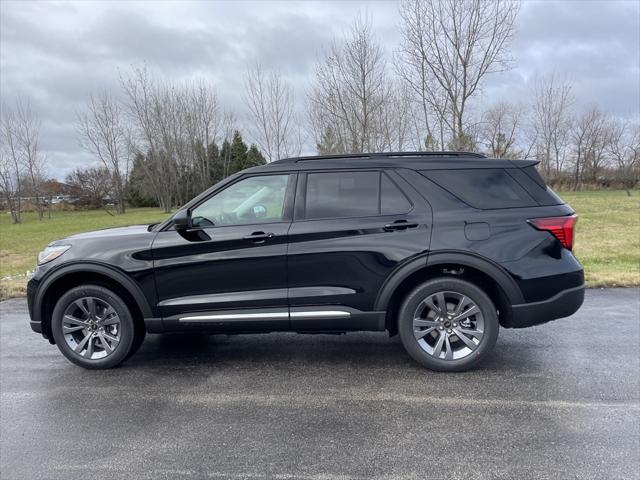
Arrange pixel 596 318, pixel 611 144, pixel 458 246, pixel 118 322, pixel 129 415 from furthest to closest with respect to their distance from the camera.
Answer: pixel 611 144
pixel 596 318
pixel 118 322
pixel 458 246
pixel 129 415

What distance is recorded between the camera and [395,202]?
3840 mm

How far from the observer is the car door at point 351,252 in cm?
374

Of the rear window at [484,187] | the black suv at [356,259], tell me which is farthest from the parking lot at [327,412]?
the rear window at [484,187]

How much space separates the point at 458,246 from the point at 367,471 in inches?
76.3

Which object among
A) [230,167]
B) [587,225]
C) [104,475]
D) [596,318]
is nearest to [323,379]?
[104,475]

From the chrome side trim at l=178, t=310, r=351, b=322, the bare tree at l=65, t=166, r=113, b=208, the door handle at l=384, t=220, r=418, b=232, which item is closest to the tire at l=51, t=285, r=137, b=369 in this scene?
the chrome side trim at l=178, t=310, r=351, b=322

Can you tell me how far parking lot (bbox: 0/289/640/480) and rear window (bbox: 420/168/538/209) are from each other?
1.45 meters

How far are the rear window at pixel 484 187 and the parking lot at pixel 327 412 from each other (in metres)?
1.45

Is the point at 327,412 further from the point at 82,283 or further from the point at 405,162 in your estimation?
the point at 82,283


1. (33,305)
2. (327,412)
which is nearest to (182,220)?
(33,305)

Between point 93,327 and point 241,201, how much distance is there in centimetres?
180

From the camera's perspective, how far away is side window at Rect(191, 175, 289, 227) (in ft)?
13.0

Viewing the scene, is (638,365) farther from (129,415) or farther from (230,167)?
(230,167)

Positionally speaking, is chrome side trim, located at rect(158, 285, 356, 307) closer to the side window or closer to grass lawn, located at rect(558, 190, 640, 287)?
the side window
